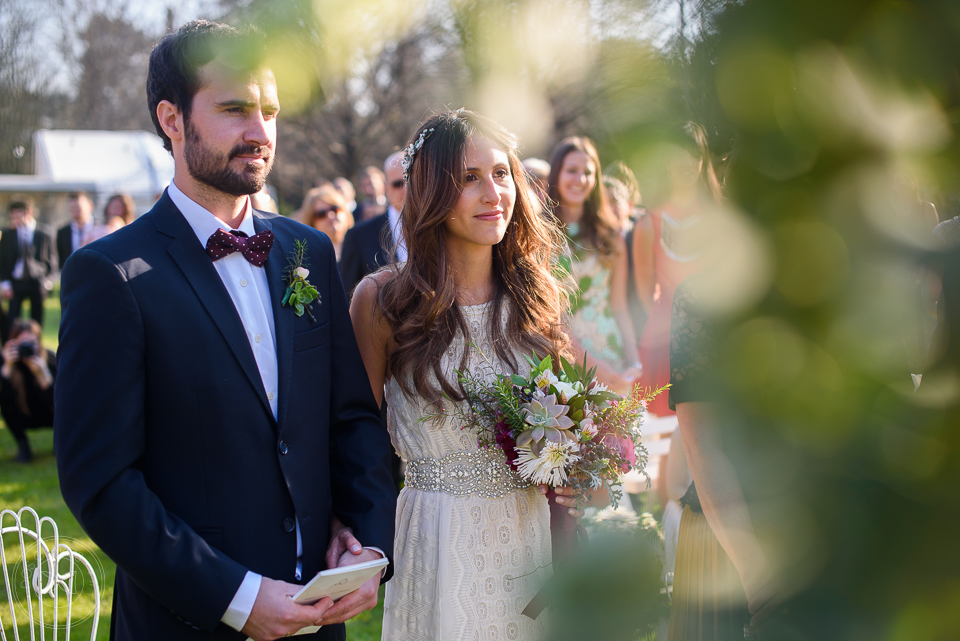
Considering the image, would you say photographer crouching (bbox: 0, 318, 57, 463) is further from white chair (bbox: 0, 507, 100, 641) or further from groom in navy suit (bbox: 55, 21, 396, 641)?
groom in navy suit (bbox: 55, 21, 396, 641)

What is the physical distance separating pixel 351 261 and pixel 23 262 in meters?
8.71

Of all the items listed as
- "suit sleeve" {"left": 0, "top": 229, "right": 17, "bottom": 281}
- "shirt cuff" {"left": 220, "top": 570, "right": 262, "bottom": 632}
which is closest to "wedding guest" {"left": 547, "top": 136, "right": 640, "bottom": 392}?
"shirt cuff" {"left": 220, "top": 570, "right": 262, "bottom": 632}

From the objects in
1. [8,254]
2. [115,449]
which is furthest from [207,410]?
[8,254]

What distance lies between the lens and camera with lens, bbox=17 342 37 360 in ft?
21.4

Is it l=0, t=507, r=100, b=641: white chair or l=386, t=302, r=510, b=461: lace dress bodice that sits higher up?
l=386, t=302, r=510, b=461: lace dress bodice

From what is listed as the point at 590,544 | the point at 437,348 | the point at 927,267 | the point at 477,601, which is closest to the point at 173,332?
the point at 437,348

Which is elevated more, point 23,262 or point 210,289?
point 23,262

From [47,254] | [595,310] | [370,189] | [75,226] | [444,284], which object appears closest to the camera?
[444,284]

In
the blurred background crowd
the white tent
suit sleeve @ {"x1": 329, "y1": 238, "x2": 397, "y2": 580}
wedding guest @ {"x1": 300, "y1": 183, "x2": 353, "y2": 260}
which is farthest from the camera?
the white tent

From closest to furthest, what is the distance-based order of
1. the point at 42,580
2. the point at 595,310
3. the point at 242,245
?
the point at 242,245 < the point at 42,580 < the point at 595,310

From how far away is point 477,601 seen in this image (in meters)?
2.22

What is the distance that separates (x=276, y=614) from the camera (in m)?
1.64

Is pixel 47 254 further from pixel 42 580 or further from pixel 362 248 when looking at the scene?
pixel 42 580

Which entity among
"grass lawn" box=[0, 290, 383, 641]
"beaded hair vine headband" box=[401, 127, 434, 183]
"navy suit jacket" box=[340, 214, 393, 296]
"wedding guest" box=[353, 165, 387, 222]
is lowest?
"grass lawn" box=[0, 290, 383, 641]
